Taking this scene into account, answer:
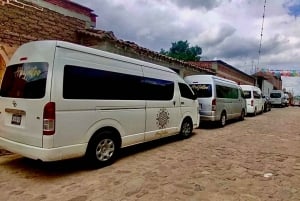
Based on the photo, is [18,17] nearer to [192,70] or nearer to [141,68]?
[141,68]

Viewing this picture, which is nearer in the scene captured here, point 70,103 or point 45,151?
point 45,151

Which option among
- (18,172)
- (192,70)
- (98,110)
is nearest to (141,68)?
(98,110)

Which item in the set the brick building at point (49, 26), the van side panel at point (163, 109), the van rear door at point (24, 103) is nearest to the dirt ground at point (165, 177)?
the van side panel at point (163, 109)

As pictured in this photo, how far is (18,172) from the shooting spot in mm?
5078

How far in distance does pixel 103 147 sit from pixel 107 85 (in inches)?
50.9

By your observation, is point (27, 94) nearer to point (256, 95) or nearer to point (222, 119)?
point (222, 119)

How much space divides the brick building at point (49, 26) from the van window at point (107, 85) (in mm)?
2777

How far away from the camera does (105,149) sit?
553 cm

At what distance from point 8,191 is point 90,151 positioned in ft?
5.00

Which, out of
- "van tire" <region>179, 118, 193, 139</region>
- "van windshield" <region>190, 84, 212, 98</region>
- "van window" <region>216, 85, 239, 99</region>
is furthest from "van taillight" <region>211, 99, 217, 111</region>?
"van tire" <region>179, 118, 193, 139</region>

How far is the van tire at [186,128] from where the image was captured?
856 centimetres

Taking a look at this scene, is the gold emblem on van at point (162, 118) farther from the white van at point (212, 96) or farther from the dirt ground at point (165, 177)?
the white van at point (212, 96)

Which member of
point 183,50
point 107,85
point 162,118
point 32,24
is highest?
point 183,50

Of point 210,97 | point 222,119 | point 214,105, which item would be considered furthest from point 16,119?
point 222,119
